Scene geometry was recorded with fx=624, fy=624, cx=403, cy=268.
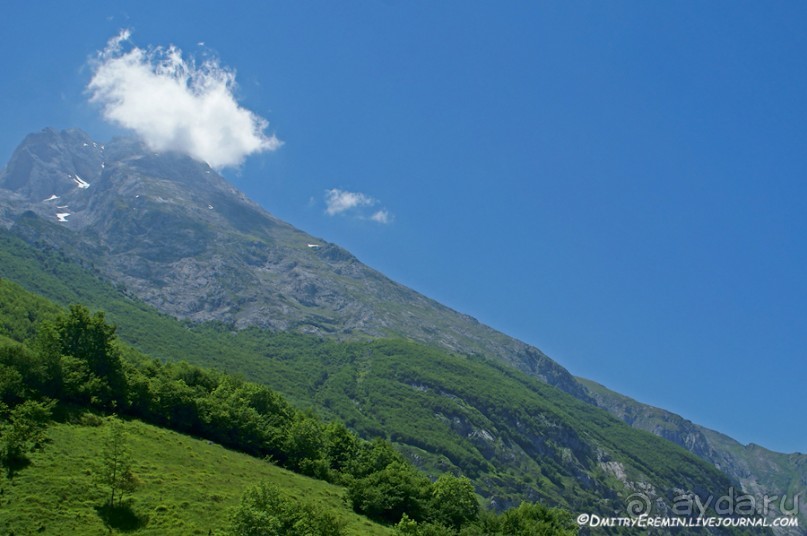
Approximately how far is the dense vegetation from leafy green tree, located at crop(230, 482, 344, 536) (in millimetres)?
230

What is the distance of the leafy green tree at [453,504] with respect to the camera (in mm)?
98312

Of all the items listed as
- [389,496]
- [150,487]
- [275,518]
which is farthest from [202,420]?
[275,518]

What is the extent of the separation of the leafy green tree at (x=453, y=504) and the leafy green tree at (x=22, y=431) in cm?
5638

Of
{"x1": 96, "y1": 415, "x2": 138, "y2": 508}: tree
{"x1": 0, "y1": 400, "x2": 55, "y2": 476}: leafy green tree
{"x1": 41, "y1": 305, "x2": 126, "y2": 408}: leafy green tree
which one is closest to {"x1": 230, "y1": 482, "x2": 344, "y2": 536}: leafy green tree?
{"x1": 96, "y1": 415, "x2": 138, "y2": 508}: tree

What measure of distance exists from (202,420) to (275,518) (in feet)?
164

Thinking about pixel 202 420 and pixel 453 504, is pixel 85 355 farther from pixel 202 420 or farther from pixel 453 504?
pixel 453 504

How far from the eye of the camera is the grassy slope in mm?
61594

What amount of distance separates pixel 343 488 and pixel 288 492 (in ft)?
70.6

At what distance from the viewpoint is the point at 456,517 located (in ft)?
325

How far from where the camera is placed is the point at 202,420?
10344cm

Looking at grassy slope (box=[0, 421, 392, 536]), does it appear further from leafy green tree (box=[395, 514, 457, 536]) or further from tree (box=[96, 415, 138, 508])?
leafy green tree (box=[395, 514, 457, 536])

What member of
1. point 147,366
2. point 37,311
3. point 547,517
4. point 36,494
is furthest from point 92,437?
point 37,311

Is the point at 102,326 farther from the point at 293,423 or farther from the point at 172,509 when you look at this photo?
the point at 172,509

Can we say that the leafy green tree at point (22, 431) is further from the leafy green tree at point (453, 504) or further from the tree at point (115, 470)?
the leafy green tree at point (453, 504)
